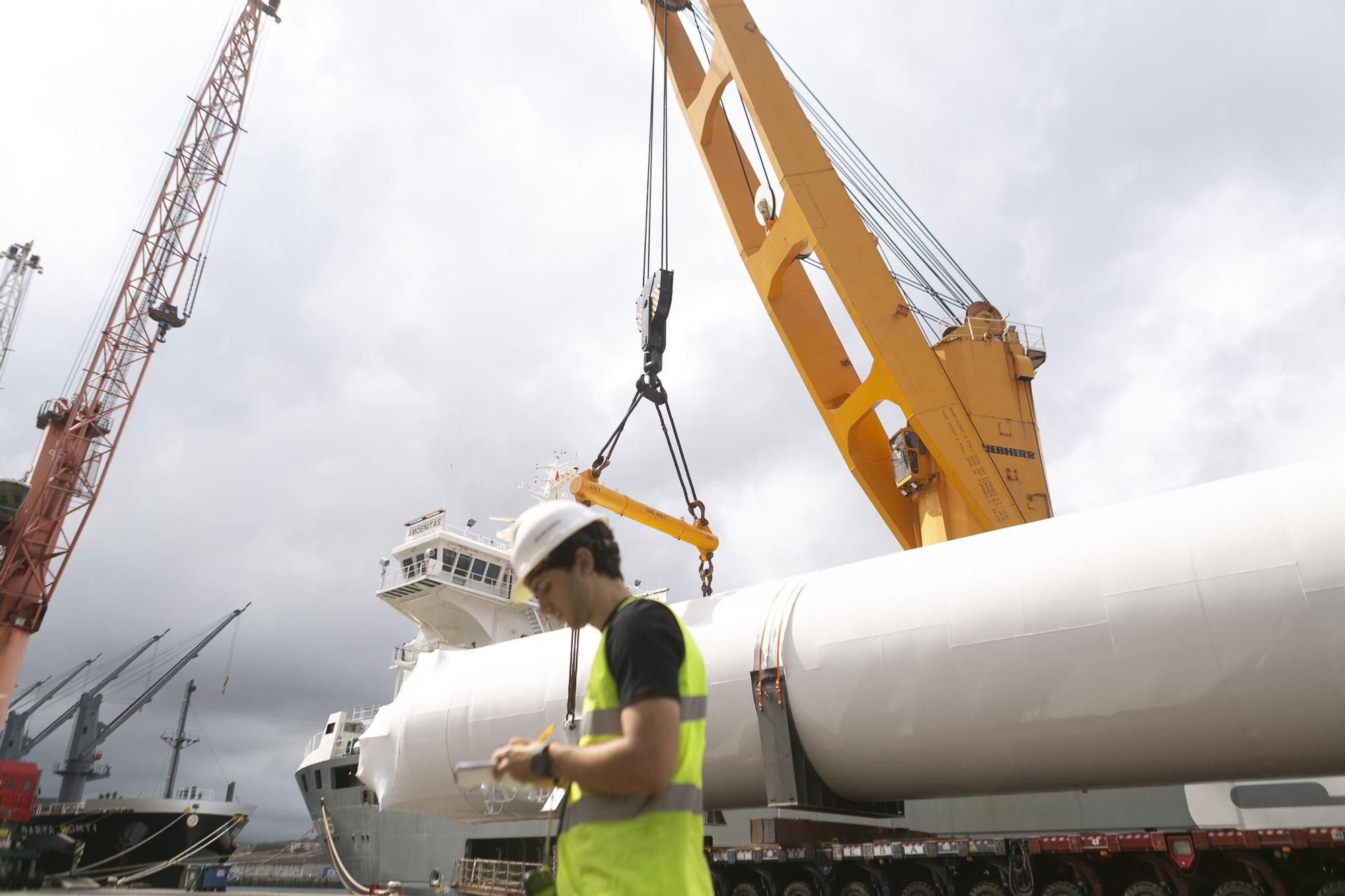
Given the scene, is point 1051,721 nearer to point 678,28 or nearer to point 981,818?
point 981,818

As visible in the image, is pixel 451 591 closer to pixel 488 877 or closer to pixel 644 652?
pixel 488 877

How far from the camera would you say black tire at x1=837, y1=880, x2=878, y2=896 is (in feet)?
27.8

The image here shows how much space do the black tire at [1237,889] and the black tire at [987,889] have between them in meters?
1.74

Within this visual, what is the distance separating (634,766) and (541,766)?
0.27m

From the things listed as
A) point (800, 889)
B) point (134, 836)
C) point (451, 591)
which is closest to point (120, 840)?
point (134, 836)

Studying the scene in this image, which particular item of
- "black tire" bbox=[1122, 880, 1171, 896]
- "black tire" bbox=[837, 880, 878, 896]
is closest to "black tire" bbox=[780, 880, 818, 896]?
"black tire" bbox=[837, 880, 878, 896]

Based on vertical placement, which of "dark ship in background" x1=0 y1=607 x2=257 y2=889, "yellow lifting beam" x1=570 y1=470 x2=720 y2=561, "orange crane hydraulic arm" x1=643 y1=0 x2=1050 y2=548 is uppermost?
"orange crane hydraulic arm" x1=643 y1=0 x2=1050 y2=548

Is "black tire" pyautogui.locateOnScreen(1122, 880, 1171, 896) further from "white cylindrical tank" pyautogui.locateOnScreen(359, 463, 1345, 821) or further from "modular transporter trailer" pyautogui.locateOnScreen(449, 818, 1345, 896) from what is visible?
"white cylindrical tank" pyautogui.locateOnScreen(359, 463, 1345, 821)

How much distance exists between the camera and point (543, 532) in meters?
2.42

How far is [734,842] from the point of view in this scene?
15344 mm

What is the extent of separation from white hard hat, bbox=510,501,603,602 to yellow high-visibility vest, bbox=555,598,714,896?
0.96ft

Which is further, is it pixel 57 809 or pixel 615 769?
pixel 57 809

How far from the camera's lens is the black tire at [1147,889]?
7.00 metres

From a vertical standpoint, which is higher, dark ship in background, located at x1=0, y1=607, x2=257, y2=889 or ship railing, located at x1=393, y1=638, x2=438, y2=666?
ship railing, located at x1=393, y1=638, x2=438, y2=666
